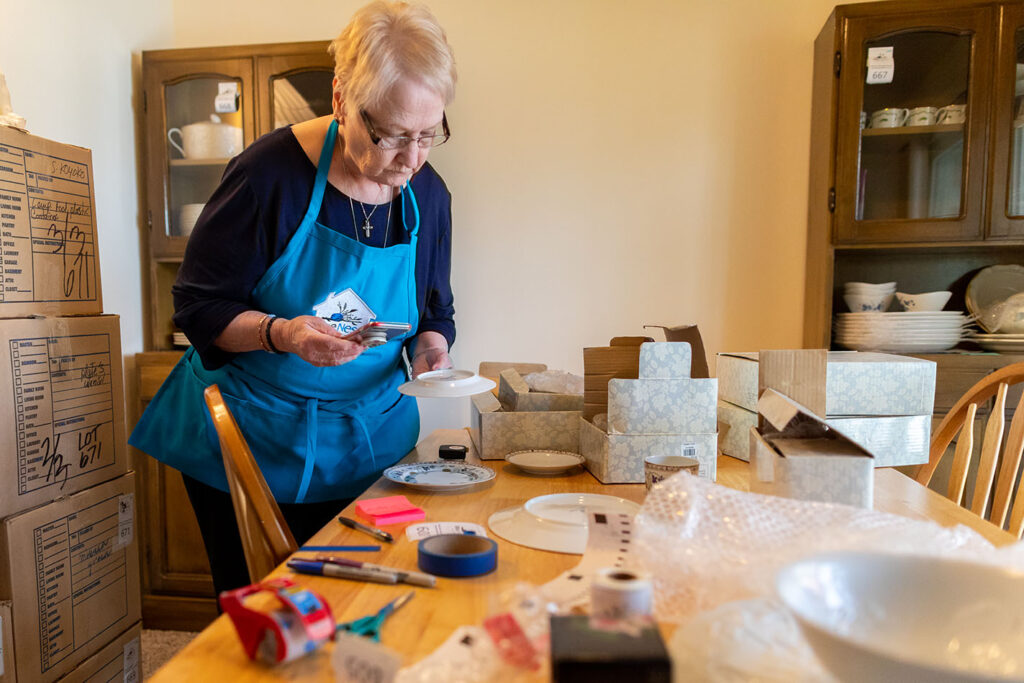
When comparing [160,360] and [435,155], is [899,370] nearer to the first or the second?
[435,155]

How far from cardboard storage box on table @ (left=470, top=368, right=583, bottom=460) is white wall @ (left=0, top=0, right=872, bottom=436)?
1.19m

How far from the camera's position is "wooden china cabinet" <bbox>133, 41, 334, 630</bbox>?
7.77ft

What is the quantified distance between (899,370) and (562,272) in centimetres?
141

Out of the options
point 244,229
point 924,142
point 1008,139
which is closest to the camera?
point 244,229

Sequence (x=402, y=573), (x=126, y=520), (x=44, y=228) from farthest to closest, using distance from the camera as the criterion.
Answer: (x=126, y=520) → (x=44, y=228) → (x=402, y=573)

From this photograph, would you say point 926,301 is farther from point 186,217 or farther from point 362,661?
point 186,217

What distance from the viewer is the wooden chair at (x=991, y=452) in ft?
3.85

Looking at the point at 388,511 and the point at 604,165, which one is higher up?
the point at 604,165

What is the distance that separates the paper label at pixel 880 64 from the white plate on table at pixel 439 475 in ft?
6.07

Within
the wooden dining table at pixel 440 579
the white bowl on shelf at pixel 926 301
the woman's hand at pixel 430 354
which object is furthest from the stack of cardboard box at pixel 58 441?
the white bowl on shelf at pixel 926 301

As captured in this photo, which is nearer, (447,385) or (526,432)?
(447,385)

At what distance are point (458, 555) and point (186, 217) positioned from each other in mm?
2127

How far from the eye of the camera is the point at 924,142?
222cm

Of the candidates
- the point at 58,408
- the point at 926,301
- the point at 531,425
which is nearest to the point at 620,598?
the point at 531,425
